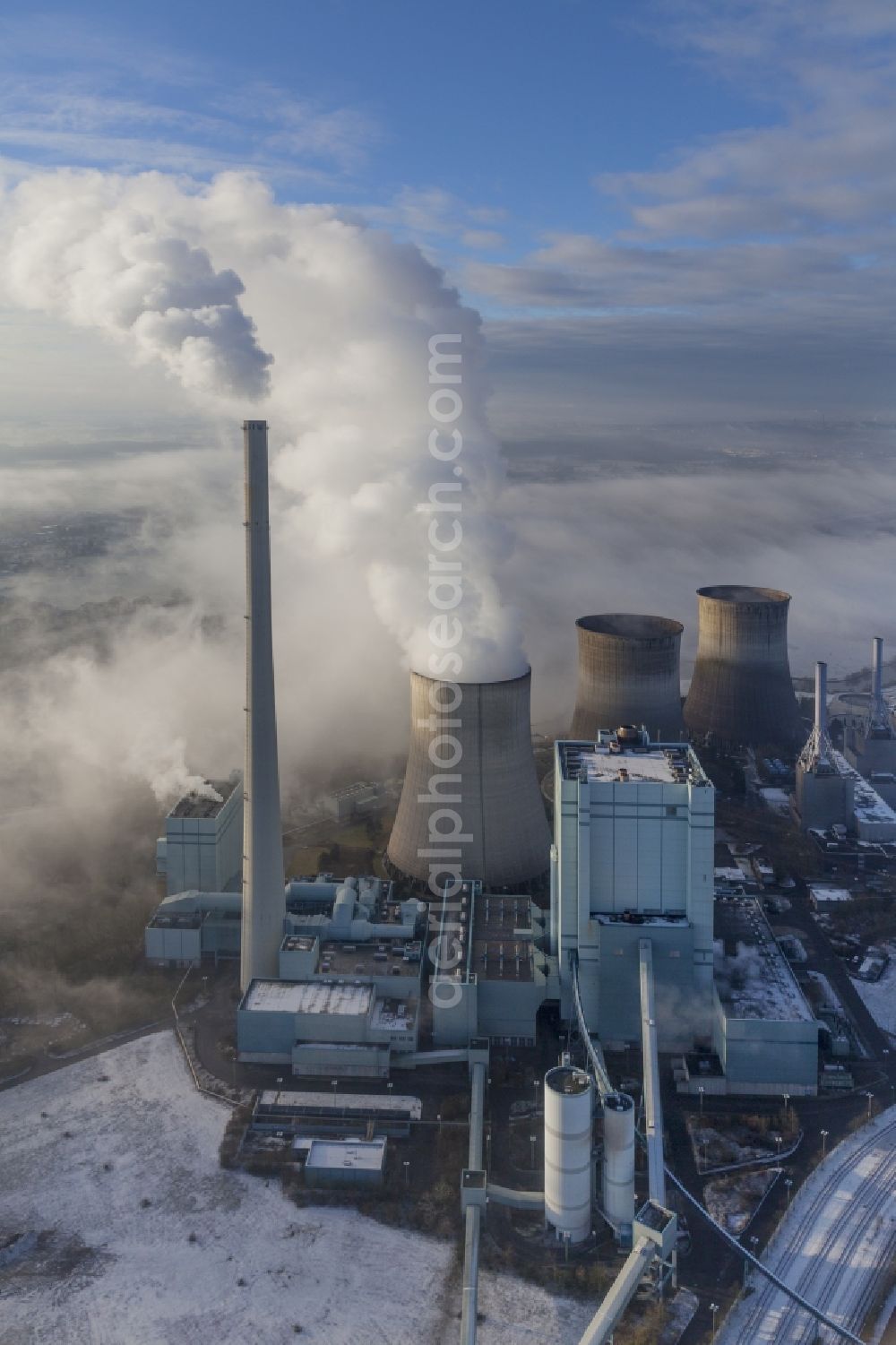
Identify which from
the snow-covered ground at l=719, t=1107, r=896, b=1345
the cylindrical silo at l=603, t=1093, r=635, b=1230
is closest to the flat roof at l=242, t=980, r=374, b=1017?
the cylindrical silo at l=603, t=1093, r=635, b=1230

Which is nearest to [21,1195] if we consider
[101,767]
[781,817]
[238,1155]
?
[238,1155]

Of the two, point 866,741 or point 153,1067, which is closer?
point 153,1067

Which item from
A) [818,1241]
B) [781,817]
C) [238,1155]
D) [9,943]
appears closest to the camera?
[818,1241]

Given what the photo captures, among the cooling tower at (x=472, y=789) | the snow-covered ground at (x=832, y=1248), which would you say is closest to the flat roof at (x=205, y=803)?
the cooling tower at (x=472, y=789)

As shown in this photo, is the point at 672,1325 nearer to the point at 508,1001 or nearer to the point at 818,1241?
the point at 818,1241

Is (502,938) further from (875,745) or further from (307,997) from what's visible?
(875,745)

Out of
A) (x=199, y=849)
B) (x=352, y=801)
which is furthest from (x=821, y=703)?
(x=199, y=849)
